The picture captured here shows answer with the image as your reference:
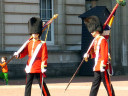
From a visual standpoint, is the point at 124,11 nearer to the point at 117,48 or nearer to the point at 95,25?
the point at 117,48

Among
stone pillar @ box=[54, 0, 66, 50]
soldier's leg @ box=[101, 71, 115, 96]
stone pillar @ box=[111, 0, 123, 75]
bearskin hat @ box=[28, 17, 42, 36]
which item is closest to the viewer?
soldier's leg @ box=[101, 71, 115, 96]

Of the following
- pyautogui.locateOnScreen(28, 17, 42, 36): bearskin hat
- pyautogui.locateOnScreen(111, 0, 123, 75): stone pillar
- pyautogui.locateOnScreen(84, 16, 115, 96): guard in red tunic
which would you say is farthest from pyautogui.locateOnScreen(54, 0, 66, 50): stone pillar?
pyautogui.locateOnScreen(84, 16, 115, 96): guard in red tunic

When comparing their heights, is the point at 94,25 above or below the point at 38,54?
above

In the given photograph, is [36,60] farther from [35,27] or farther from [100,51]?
[100,51]

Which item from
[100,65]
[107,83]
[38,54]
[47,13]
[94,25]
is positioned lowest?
[107,83]

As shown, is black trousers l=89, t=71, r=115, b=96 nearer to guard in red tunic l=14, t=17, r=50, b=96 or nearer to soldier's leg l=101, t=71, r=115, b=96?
soldier's leg l=101, t=71, r=115, b=96

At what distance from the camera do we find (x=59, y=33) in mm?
20797

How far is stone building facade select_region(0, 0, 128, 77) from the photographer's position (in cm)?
1950

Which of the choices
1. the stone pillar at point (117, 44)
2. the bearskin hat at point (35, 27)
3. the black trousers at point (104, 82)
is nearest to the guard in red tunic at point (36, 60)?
the bearskin hat at point (35, 27)

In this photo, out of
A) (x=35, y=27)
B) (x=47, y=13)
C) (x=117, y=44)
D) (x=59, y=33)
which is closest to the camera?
(x=35, y=27)

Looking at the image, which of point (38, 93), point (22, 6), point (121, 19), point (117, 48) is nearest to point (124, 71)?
point (117, 48)

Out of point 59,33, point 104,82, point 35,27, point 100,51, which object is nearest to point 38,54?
point 35,27

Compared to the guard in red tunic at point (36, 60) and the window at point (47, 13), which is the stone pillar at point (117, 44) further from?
the guard in red tunic at point (36, 60)

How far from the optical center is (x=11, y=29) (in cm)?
1959
